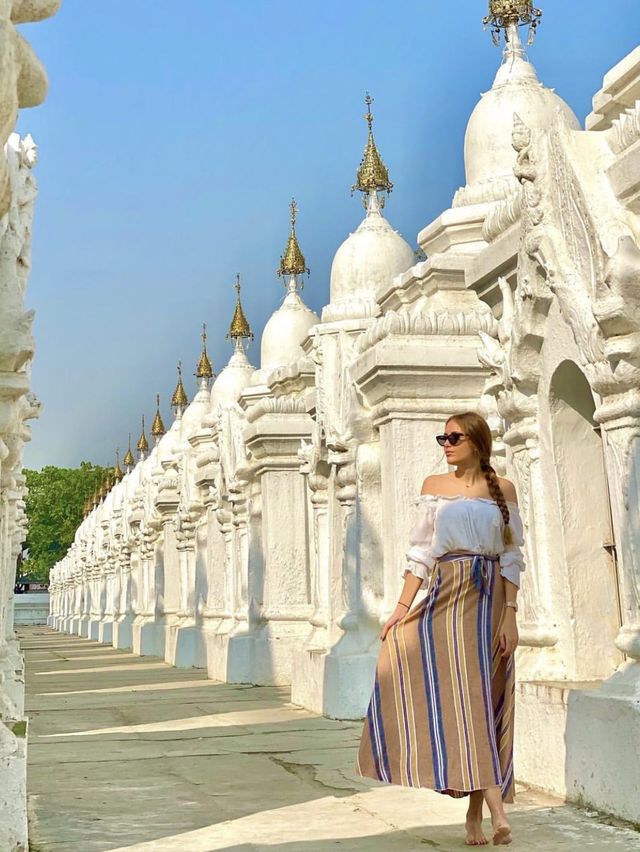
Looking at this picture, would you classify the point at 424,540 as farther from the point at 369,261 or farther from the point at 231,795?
the point at 369,261

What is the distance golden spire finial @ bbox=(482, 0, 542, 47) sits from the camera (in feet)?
30.8

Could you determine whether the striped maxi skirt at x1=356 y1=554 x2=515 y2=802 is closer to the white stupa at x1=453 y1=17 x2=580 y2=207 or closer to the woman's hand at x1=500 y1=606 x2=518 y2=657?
the woman's hand at x1=500 y1=606 x2=518 y2=657

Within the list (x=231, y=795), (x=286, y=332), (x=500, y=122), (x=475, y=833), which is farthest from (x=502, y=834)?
(x=286, y=332)

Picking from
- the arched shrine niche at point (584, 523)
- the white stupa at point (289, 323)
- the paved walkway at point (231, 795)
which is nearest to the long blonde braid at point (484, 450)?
the paved walkway at point (231, 795)

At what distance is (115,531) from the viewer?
3266cm

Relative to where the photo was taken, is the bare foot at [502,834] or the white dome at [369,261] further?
the white dome at [369,261]

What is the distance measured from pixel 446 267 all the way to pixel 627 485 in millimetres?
3867

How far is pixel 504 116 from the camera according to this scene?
29.3ft

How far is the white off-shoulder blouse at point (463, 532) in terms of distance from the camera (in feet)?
15.7

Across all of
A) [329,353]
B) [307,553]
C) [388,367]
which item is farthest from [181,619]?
[388,367]

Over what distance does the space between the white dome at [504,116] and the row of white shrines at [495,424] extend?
0.06ft

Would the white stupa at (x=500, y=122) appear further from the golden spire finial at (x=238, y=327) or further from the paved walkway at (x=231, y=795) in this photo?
the golden spire finial at (x=238, y=327)

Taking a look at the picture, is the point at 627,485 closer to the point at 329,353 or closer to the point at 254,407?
the point at 329,353

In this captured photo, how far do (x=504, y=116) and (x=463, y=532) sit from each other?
16.7 feet
